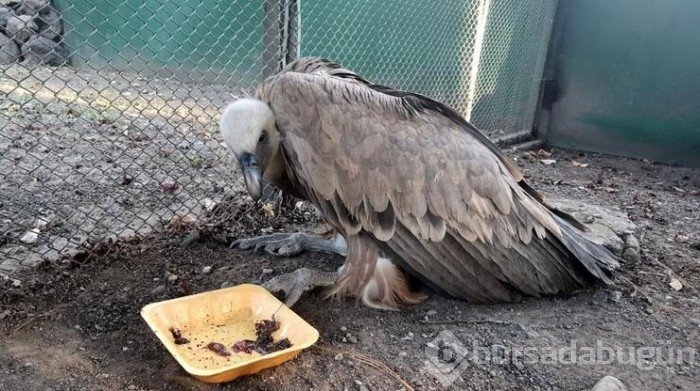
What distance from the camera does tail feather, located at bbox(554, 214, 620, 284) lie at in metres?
3.20

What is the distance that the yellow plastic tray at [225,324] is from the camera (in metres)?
2.33

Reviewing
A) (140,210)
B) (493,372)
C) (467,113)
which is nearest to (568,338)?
(493,372)

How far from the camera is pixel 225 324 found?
277 centimetres

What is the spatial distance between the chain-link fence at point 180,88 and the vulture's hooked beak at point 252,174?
1.26 metres

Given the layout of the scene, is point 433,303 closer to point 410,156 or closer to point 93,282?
point 410,156

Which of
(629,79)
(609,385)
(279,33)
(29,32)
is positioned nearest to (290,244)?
(279,33)

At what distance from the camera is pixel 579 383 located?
2543mm

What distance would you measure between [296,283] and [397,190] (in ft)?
2.56

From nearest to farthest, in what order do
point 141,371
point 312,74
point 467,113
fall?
point 141,371
point 312,74
point 467,113

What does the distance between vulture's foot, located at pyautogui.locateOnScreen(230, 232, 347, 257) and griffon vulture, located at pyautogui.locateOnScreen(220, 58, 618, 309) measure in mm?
593

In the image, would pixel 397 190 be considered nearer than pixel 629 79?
Yes

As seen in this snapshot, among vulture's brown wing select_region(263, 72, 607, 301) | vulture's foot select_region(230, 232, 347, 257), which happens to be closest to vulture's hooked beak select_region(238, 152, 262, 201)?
vulture's brown wing select_region(263, 72, 607, 301)

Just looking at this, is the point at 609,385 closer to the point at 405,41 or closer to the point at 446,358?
the point at 446,358

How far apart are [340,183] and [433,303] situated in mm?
943
